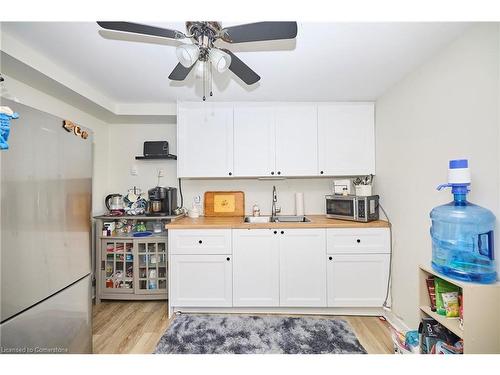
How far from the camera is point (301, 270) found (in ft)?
6.68

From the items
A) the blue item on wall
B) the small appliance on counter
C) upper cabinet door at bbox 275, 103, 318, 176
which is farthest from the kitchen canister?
the small appliance on counter

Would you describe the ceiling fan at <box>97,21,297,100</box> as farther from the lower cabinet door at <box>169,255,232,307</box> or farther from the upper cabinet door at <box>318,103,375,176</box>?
the lower cabinet door at <box>169,255,232,307</box>

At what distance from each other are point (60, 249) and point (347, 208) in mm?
2261

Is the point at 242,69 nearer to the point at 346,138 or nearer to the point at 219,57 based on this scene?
the point at 219,57

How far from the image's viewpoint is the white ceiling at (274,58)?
1.26m

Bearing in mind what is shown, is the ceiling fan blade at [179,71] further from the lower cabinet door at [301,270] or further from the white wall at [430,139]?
the white wall at [430,139]

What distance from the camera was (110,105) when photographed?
7.47ft

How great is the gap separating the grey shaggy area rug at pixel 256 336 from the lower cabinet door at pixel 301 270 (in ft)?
0.59

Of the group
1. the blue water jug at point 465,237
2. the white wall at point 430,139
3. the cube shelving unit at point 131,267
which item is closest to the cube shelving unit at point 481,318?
the blue water jug at point 465,237

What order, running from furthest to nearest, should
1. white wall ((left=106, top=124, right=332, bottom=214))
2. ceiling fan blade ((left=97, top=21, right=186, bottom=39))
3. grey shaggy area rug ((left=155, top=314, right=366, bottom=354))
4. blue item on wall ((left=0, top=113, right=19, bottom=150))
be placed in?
white wall ((left=106, top=124, right=332, bottom=214)) < grey shaggy area rug ((left=155, top=314, right=366, bottom=354)) < ceiling fan blade ((left=97, top=21, right=186, bottom=39)) < blue item on wall ((left=0, top=113, right=19, bottom=150))

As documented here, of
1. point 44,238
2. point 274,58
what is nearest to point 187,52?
point 274,58

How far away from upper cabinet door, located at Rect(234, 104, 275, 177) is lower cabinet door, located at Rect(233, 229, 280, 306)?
0.68 metres

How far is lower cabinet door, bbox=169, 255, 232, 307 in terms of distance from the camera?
2.04 m
